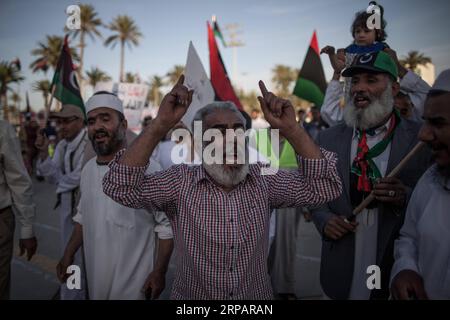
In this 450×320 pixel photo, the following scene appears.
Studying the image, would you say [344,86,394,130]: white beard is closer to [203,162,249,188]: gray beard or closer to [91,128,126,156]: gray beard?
[203,162,249,188]: gray beard

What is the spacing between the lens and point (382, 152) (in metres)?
2.35

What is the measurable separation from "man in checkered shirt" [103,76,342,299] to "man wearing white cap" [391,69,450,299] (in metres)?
0.42

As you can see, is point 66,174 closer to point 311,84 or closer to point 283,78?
point 311,84

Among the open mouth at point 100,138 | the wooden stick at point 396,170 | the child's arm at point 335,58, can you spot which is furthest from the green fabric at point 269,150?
the open mouth at point 100,138

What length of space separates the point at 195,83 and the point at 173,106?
236 cm

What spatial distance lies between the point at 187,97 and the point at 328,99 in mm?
1805

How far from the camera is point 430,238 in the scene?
1.70 meters

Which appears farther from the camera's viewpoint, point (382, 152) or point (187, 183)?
point (382, 152)

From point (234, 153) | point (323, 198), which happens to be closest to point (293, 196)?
point (323, 198)

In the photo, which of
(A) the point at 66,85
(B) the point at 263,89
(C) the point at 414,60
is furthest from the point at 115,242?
(C) the point at 414,60

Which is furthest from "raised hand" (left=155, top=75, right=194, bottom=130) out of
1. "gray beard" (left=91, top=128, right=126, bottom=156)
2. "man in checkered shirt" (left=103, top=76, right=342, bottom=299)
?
"gray beard" (left=91, top=128, right=126, bottom=156)

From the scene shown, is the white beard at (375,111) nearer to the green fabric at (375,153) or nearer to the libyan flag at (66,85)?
the green fabric at (375,153)

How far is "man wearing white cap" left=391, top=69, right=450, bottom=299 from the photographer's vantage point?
65.3 inches

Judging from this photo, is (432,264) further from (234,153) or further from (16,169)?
(16,169)
